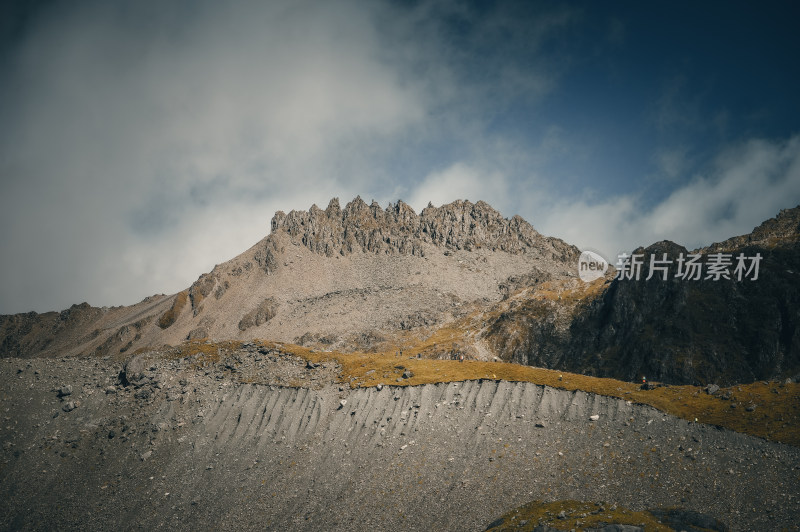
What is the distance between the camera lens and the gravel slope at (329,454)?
162 feet

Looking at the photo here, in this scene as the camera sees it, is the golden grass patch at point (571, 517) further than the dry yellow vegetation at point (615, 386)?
No

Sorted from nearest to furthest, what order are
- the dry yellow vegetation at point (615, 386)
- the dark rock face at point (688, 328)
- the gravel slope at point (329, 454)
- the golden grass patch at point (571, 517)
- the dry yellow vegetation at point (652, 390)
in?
the golden grass patch at point (571, 517) → the gravel slope at point (329, 454) → the dry yellow vegetation at point (652, 390) → the dry yellow vegetation at point (615, 386) → the dark rock face at point (688, 328)

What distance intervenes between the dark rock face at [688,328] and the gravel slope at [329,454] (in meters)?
75.8

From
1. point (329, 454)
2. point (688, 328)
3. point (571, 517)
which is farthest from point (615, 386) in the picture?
point (688, 328)

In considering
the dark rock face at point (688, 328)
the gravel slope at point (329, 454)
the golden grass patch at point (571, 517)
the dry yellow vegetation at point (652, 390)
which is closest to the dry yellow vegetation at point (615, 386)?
the dry yellow vegetation at point (652, 390)

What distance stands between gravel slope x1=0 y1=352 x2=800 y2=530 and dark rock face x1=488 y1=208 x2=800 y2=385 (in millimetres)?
75795

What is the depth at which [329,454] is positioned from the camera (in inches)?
2589

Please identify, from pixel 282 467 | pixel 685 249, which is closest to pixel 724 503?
pixel 282 467

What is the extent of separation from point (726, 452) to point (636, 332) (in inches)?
3591

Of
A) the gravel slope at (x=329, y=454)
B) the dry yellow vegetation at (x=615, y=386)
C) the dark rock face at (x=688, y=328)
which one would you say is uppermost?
the dark rock face at (x=688, y=328)

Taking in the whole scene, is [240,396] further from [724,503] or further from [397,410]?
[724,503]

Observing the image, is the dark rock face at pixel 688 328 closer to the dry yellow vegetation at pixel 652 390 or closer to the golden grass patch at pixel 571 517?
the dry yellow vegetation at pixel 652 390

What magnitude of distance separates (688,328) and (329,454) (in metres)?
117

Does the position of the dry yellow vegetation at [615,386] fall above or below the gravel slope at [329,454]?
above
